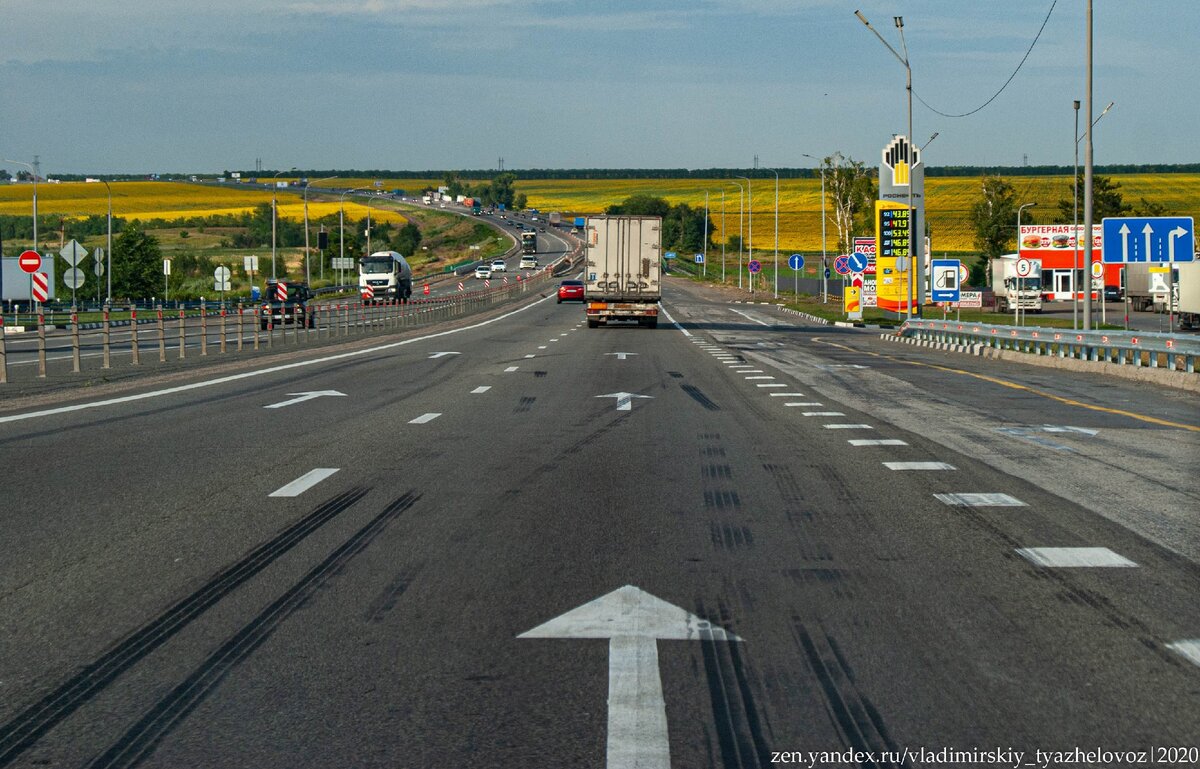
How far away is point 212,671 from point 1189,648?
13.4 ft

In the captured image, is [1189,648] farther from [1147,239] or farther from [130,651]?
[1147,239]

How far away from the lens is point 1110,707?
521cm

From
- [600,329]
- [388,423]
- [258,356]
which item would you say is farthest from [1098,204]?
[388,423]

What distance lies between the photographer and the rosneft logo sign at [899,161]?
56250 mm

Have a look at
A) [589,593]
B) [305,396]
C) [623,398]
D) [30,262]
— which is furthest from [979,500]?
[30,262]

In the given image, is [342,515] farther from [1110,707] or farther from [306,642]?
[1110,707]

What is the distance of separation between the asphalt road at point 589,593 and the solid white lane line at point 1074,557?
0.04 m

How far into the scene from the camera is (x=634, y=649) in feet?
19.7

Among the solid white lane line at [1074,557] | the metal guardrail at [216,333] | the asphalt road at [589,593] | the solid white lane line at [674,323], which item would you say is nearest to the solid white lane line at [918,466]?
the asphalt road at [589,593]

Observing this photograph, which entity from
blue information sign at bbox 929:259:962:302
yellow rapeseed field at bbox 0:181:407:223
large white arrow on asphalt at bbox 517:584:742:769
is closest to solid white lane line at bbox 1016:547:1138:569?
large white arrow on asphalt at bbox 517:584:742:769

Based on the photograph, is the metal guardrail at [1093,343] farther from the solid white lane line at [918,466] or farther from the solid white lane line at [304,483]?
the solid white lane line at [304,483]

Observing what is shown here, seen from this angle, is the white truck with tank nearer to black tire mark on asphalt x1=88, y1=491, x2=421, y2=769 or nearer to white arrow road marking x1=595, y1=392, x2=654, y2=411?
white arrow road marking x1=595, y1=392, x2=654, y2=411

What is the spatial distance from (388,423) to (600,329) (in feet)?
122

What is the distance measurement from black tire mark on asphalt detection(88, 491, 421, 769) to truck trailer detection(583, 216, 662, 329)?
4120 centimetres
